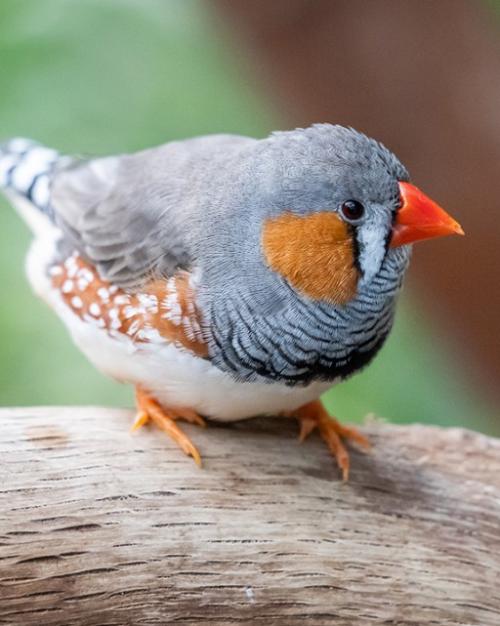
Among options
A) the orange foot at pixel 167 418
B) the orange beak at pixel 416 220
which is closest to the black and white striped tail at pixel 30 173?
the orange foot at pixel 167 418

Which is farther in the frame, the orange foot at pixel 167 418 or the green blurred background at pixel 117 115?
the green blurred background at pixel 117 115

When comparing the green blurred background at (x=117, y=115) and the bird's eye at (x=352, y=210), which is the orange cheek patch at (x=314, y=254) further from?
the green blurred background at (x=117, y=115)

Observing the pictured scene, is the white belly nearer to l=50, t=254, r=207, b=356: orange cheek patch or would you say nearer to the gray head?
l=50, t=254, r=207, b=356: orange cheek patch

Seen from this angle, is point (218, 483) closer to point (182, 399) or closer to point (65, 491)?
point (182, 399)

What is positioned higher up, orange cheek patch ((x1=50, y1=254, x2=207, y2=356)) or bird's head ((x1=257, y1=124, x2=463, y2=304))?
bird's head ((x1=257, y1=124, x2=463, y2=304))

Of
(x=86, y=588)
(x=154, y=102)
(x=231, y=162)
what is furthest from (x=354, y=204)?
(x=154, y=102)

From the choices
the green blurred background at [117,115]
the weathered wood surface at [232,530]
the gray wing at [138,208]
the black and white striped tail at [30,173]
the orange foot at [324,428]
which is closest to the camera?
the weathered wood surface at [232,530]

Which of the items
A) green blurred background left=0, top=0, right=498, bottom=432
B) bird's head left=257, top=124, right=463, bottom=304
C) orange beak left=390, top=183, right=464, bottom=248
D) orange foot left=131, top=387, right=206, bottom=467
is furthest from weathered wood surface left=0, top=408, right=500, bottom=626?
green blurred background left=0, top=0, right=498, bottom=432

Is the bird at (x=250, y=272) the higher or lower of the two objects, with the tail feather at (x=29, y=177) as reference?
lower
